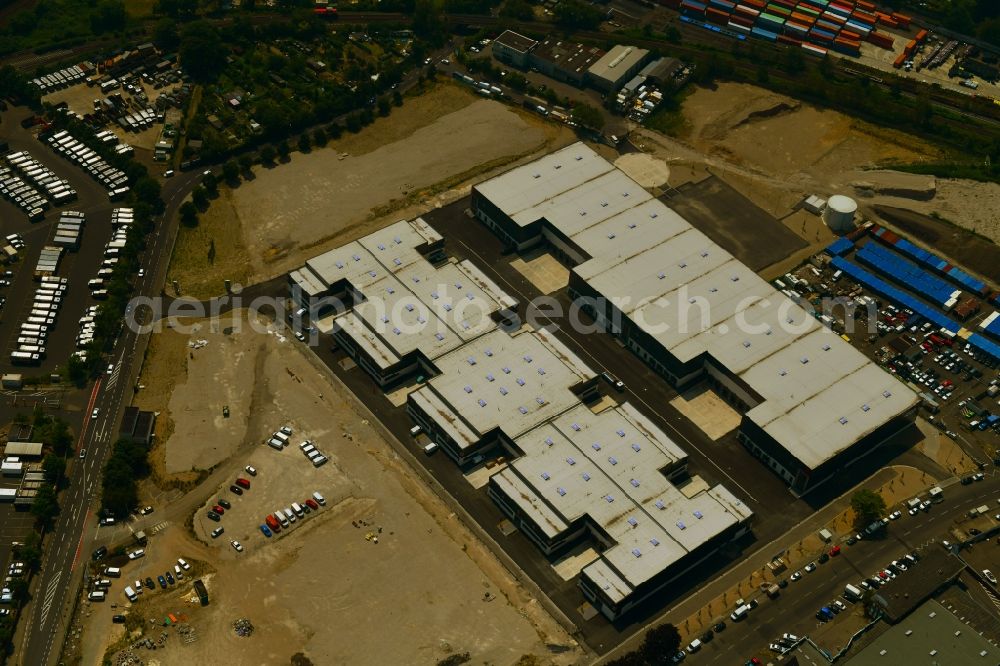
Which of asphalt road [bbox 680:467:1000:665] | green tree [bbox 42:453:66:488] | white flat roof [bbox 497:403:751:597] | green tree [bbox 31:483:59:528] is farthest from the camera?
green tree [bbox 42:453:66:488]

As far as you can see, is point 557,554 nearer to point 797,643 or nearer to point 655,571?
point 655,571

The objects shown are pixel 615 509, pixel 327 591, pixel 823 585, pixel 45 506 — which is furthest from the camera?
pixel 615 509

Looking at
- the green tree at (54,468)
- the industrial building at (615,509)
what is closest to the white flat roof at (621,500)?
the industrial building at (615,509)

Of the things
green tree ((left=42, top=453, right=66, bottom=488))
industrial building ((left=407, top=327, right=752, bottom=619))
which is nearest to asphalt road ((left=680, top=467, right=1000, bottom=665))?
industrial building ((left=407, top=327, right=752, bottom=619))

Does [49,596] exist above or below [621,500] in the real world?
below

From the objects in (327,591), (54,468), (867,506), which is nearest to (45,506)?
(54,468)

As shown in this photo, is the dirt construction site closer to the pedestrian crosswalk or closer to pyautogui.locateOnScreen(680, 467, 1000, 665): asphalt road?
the pedestrian crosswalk

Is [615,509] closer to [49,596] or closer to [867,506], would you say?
[867,506]
